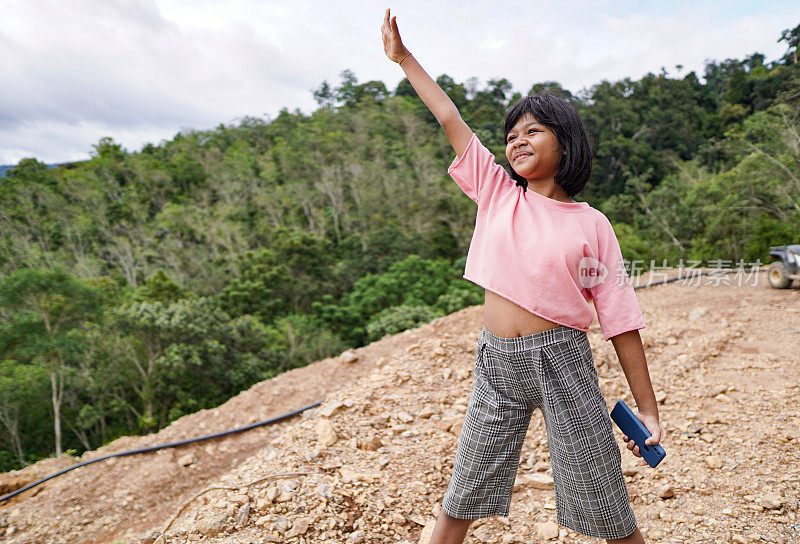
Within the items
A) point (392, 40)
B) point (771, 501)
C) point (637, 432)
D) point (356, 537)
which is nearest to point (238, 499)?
point (356, 537)

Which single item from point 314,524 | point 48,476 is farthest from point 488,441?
point 48,476

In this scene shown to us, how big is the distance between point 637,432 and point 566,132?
678mm

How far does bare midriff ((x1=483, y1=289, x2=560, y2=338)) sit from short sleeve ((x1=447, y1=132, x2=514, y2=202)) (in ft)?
0.86

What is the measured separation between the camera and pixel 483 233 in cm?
109

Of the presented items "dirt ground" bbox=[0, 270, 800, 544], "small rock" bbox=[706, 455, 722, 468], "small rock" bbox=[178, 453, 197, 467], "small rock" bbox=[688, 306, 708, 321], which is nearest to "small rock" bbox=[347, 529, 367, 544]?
"dirt ground" bbox=[0, 270, 800, 544]

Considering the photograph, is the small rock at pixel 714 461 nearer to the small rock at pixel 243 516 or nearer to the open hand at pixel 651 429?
the open hand at pixel 651 429

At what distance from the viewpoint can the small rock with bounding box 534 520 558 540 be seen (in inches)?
61.9

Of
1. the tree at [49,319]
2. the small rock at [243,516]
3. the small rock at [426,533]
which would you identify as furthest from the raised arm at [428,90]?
the tree at [49,319]

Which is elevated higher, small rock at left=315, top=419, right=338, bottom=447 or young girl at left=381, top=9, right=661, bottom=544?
young girl at left=381, top=9, right=661, bottom=544

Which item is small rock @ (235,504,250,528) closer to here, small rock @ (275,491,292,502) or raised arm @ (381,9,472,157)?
small rock @ (275,491,292,502)

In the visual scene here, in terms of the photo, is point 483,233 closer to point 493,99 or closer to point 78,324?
point 78,324

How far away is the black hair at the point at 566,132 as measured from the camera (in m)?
1.00

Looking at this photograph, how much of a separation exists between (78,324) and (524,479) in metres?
10.5

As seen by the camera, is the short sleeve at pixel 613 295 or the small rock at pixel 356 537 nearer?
the short sleeve at pixel 613 295
